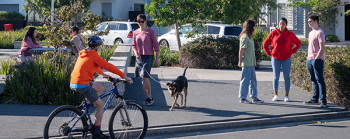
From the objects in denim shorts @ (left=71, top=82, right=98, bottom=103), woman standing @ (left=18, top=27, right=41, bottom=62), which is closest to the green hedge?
denim shorts @ (left=71, top=82, right=98, bottom=103)

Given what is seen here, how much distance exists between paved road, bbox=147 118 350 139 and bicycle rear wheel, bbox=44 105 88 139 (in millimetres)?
1370

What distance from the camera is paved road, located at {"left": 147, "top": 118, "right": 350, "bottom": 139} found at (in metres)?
7.68

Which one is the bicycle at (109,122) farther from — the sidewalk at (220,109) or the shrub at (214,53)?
the shrub at (214,53)

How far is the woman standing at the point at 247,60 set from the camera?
9984 millimetres

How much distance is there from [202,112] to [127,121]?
2.57 meters

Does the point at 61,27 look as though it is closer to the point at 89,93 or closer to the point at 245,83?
the point at 245,83

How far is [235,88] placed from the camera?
482 inches

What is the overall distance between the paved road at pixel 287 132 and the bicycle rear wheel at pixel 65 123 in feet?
4.49

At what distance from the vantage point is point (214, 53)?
659 inches

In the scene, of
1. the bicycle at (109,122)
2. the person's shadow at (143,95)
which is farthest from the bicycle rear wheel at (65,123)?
the person's shadow at (143,95)

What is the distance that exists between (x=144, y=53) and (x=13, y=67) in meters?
3.33

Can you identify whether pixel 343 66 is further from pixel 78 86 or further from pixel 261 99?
pixel 78 86

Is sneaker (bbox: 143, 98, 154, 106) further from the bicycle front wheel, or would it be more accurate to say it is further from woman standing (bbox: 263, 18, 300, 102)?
woman standing (bbox: 263, 18, 300, 102)

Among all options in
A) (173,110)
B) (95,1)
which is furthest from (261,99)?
(95,1)
